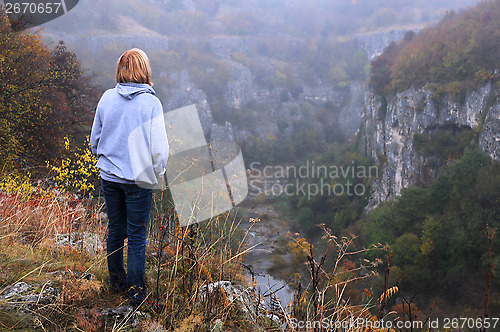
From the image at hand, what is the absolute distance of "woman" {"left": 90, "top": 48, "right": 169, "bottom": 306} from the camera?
1979 millimetres

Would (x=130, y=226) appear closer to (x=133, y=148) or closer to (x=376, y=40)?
(x=133, y=148)

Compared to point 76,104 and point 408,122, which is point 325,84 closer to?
point 408,122

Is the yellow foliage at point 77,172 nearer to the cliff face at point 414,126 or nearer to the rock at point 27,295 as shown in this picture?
the rock at point 27,295

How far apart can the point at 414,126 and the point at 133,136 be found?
1287 inches

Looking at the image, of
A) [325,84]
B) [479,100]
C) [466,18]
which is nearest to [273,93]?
[325,84]

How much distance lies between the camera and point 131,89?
78.4 inches

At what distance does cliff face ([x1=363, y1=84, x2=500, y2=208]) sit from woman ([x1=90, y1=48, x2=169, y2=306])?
1055 inches

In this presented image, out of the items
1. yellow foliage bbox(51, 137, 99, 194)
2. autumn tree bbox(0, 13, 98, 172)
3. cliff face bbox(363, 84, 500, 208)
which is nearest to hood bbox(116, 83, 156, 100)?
yellow foliage bbox(51, 137, 99, 194)

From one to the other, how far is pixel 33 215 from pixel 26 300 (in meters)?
1.83

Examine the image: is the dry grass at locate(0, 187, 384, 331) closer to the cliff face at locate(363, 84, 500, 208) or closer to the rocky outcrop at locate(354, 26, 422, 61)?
the cliff face at locate(363, 84, 500, 208)

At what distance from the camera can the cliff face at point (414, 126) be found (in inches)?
990

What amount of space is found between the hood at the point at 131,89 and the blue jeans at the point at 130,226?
50 cm

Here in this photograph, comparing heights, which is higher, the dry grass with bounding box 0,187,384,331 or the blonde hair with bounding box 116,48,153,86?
the blonde hair with bounding box 116,48,153,86

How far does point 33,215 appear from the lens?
11.2ft
